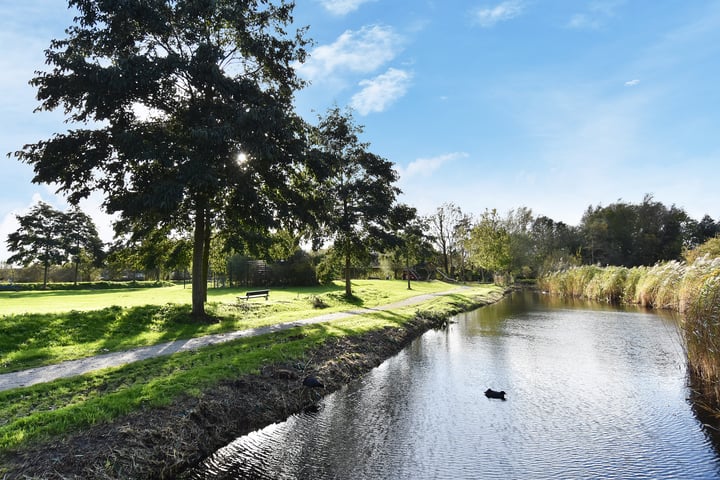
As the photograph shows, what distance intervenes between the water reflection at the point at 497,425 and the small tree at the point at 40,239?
52196 millimetres

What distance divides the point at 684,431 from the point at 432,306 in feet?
62.7

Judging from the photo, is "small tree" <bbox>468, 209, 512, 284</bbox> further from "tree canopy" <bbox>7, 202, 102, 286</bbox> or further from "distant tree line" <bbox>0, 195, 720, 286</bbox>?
"tree canopy" <bbox>7, 202, 102, 286</bbox>

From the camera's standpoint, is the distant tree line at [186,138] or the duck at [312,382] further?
the distant tree line at [186,138]

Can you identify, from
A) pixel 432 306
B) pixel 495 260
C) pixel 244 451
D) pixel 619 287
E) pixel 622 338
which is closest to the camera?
pixel 244 451

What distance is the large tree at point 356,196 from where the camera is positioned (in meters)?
26.9

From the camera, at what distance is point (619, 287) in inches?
1278

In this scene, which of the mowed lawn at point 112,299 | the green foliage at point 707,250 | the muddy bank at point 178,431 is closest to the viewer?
the muddy bank at point 178,431

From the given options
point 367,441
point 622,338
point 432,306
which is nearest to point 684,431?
point 367,441

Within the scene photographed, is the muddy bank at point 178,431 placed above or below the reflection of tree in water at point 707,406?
above

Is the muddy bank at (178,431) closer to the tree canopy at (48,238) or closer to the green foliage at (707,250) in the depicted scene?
the green foliage at (707,250)

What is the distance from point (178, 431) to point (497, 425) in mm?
6088

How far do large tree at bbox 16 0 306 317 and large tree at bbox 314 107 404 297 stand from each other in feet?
31.2

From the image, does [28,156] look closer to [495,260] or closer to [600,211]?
[495,260]

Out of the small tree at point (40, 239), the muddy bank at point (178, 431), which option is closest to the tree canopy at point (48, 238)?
the small tree at point (40, 239)
